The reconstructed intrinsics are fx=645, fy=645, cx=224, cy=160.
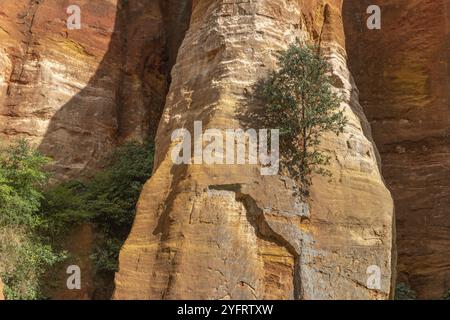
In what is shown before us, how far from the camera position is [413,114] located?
723 inches

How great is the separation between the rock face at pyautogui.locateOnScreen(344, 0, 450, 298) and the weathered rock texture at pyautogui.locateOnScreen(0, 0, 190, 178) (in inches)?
250

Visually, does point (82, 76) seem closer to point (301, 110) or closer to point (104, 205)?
point (104, 205)

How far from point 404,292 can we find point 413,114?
5.37m

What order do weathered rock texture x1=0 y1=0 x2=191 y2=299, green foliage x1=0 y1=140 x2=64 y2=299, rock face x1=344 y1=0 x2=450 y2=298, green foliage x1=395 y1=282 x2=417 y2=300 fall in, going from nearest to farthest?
1. green foliage x1=0 y1=140 x2=64 y2=299
2. green foliage x1=395 y1=282 x2=417 y2=300
3. rock face x1=344 y1=0 x2=450 y2=298
4. weathered rock texture x1=0 y1=0 x2=191 y2=299

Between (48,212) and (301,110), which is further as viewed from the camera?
(48,212)

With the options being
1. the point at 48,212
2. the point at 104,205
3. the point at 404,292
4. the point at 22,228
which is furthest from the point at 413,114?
the point at 22,228

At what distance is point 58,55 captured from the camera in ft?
63.2

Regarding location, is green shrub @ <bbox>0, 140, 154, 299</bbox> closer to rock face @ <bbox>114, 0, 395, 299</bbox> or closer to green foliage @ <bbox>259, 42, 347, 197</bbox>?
rock face @ <bbox>114, 0, 395, 299</bbox>

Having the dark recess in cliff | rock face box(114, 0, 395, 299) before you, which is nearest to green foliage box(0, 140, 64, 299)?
the dark recess in cliff

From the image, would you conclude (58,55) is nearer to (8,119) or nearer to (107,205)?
(8,119)

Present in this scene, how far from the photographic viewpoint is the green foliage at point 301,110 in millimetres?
11714

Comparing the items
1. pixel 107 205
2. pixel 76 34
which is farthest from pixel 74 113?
pixel 107 205

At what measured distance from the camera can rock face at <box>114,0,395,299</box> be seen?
10461 mm
